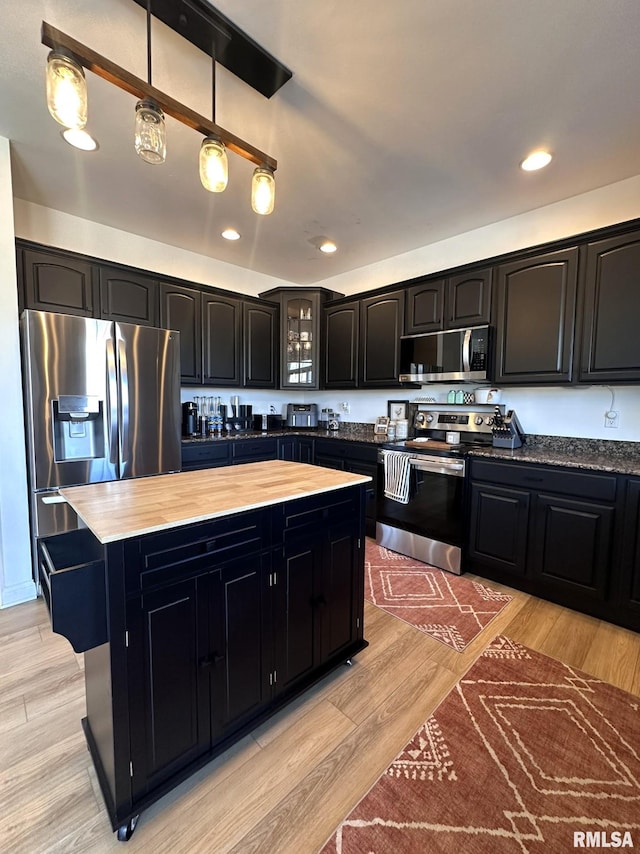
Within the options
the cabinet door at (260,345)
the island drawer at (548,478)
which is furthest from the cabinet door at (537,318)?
the cabinet door at (260,345)

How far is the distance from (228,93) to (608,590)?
3449 mm

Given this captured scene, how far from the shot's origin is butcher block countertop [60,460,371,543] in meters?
1.10

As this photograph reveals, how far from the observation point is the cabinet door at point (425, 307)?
3113 mm

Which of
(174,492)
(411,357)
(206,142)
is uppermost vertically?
(206,142)

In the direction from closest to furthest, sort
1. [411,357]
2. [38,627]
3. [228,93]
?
[228,93], [38,627], [411,357]

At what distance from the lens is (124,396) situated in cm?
257

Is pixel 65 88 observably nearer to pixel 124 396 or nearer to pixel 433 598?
pixel 124 396

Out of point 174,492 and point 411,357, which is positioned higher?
point 411,357

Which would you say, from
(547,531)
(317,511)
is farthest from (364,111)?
(547,531)

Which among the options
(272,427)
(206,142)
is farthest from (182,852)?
(272,427)

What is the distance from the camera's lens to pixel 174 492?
1.48 metres

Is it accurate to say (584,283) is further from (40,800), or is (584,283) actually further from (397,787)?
(40,800)

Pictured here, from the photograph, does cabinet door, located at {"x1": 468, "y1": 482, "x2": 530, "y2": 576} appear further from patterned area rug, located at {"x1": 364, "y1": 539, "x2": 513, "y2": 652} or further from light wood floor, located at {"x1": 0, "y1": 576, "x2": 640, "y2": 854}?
light wood floor, located at {"x1": 0, "y1": 576, "x2": 640, "y2": 854}

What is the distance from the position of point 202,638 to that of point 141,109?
1762 mm
